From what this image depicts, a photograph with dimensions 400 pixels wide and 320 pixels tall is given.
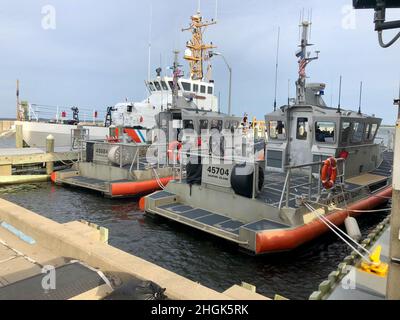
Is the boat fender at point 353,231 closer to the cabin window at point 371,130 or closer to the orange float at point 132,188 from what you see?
the cabin window at point 371,130

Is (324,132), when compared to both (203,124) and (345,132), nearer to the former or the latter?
(345,132)

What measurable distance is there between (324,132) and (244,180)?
14.5 feet

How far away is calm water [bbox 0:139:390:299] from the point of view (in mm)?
6582

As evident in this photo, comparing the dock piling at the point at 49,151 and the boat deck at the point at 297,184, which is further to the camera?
the dock piling at the point at 49,151

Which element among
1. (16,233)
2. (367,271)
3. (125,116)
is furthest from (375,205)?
(125,116)

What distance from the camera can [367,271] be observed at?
15.2ft

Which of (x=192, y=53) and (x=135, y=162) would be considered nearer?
(x=135, y=162)

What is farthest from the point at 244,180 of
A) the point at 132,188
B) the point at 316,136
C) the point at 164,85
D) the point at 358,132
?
the point at 164,85

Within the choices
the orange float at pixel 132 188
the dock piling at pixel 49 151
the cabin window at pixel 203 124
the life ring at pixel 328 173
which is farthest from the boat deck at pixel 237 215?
the dock piling at pixel 49 151

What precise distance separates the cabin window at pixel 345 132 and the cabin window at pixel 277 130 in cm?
199

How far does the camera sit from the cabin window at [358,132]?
11.6 meters

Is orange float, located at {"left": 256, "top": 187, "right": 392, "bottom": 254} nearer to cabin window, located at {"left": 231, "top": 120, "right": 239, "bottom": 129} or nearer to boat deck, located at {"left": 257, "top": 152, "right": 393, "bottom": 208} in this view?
boat deck, located at {"left": 257, "top": 152, "right": 393, "bottom": 208}
